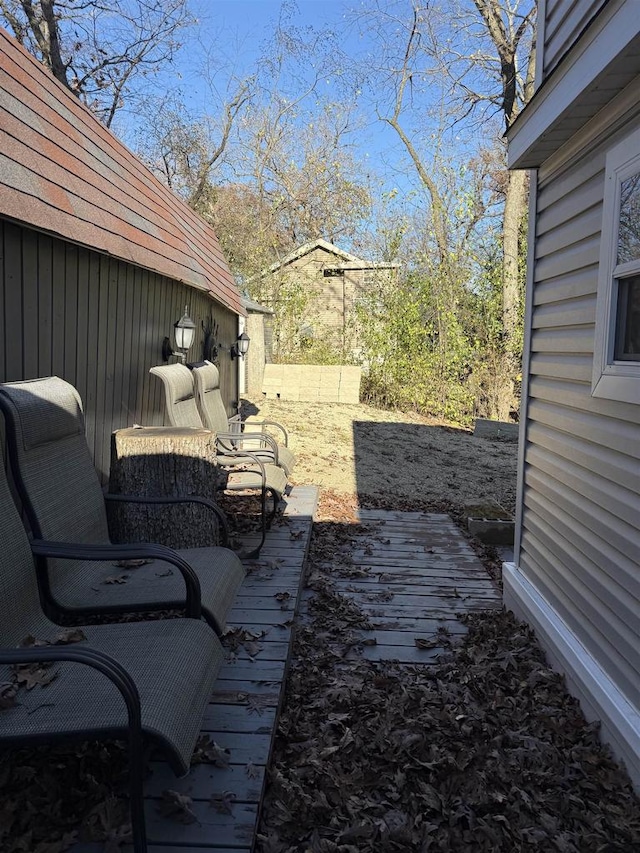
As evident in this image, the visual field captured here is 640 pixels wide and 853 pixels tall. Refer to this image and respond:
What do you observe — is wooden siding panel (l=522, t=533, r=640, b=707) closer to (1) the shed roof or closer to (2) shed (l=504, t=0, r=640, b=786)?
(2) shed (l=504, t=0, r=640, b=786)

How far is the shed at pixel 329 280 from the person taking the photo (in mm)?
16312

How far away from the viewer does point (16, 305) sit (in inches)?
128

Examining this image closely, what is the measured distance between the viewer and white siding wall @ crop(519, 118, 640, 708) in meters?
2.60

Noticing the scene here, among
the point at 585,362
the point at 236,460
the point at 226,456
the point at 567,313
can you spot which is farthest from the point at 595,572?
the point at 226,456

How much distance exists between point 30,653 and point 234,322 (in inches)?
375

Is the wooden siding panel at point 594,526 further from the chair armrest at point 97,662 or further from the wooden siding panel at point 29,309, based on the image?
the wooden siding panel at point 29,309

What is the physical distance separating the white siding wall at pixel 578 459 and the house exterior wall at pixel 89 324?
2.81m

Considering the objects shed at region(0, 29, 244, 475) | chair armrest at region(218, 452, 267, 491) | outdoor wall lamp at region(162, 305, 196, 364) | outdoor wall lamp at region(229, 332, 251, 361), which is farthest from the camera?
outdoor wall lamp at region(229, 332, 251, 361)

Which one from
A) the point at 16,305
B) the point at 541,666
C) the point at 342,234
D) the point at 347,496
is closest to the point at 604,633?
the point at 541,666

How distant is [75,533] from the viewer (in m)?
2.93

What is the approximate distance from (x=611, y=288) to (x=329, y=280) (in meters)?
21.1

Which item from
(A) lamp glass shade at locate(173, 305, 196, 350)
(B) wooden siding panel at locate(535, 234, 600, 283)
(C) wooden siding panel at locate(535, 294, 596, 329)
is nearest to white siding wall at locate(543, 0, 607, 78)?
(B) wooden siding panel at locate(535, 234, 600, 283)

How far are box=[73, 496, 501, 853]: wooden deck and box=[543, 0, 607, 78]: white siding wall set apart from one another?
3119 millimetres

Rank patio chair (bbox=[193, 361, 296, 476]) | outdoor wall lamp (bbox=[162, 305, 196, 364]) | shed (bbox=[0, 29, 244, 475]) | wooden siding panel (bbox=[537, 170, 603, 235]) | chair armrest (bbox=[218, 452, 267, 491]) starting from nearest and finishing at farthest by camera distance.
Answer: wooden siding panel (bbox=[537, 170, 603, 235]) < shed (bbox=[0, 29, 244, 475]) < chair armrest (bbox=[218, 452, 267, 491]) < patio chair (bbox=[193, 361, 296, 476]) < outdoor wall lamp (bbox=[162, 305, 196, 364])
